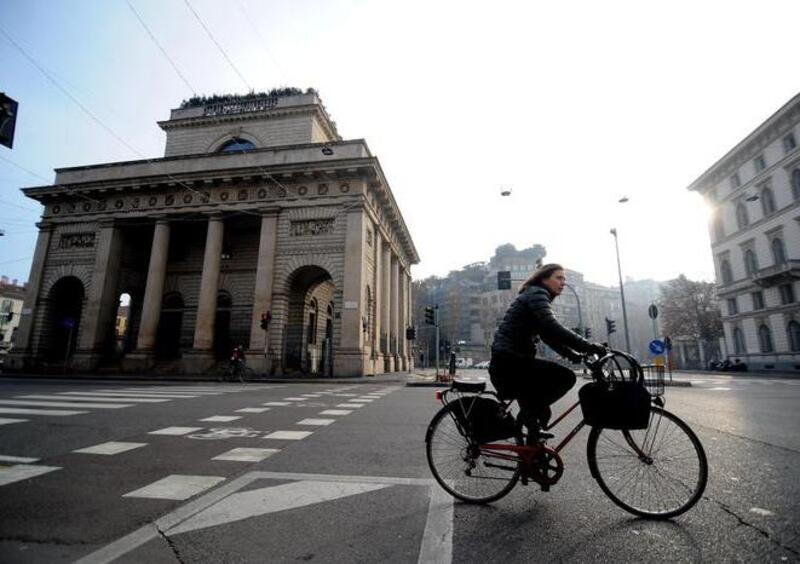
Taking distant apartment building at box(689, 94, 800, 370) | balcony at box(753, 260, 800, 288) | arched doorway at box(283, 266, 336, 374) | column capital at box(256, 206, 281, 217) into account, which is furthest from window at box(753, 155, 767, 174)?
column capital at box(256, 206, 281, 217)

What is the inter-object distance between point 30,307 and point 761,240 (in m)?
55.2

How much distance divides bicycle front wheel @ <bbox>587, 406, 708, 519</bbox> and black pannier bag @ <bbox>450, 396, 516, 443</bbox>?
0.60 m

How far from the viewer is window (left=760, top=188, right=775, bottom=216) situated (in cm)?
3368

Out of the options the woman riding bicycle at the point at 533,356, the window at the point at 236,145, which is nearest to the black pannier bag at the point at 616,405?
the woman riding bicycle at the point at 533,356

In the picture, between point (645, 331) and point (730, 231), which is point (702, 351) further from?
point (645, 331)

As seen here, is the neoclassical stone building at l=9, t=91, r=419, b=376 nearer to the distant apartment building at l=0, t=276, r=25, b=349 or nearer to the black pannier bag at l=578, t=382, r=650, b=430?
the black pannier bag at l=578, t=382, r=650, b=430

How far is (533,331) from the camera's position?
3.21 m

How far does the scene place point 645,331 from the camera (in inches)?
4119

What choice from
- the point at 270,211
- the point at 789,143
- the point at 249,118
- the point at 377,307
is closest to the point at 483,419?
the point at 377,307

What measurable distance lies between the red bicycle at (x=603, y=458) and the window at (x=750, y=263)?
43.5m

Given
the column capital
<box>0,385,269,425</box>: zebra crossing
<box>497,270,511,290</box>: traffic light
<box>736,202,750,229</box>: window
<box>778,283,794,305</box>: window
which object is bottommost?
<box>0,385,269,425</box>: zebra crossing

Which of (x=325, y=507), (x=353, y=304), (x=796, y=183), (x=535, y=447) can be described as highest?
(x=796, y=183)

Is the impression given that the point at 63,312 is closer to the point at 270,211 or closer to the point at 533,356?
the point at 270,211

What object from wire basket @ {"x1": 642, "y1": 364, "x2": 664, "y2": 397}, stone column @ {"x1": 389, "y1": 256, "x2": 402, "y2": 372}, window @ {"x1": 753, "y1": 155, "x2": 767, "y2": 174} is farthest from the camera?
window @ {"x1": 753, "y1": 155, "x2": 767, "y2": 174}
